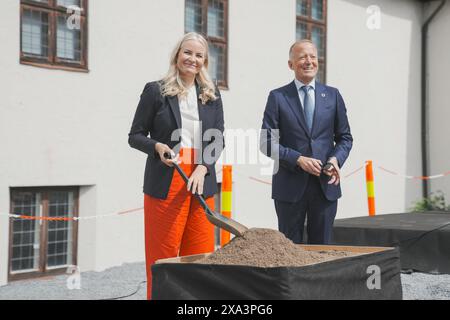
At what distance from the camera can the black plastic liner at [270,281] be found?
98.7 inches

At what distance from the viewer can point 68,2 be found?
678 centimetres

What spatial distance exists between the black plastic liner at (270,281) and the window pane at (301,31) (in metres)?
7.07

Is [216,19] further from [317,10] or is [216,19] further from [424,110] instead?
[424,110]

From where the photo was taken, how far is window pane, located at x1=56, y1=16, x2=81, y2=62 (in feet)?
22.1

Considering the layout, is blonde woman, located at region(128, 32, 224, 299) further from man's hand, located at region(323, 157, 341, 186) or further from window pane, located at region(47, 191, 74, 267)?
window pane, located at region(47, 191, 74, 267)

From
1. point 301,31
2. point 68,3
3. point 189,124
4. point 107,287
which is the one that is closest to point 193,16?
point 68,3

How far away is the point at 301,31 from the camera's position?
969 centimetres

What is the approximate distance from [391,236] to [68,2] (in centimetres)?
385

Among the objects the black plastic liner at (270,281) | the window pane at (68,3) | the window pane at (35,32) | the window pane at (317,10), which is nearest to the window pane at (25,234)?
the window pane at (35,32)

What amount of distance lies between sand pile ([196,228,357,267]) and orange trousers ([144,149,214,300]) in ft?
1.60

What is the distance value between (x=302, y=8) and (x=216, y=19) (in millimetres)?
1814

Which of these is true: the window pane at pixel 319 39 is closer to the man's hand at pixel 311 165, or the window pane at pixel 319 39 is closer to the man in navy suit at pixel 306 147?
the man in navy suit at pixel 306 147
